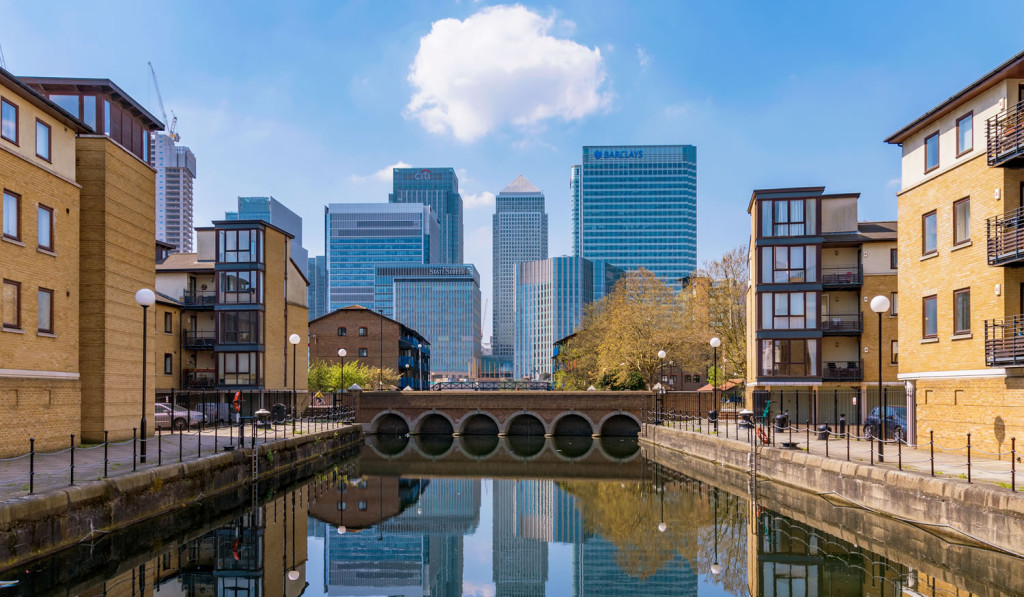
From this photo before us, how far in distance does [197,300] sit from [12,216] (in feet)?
97.0

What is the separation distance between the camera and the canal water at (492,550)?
15.0m

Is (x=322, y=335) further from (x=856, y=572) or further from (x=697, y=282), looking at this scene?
(x=856, y=572)

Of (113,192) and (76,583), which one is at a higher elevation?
(113,192)

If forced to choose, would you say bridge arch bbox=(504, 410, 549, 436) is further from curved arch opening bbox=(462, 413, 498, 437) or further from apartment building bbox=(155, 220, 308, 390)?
apartment building bbox=(155, 220, 308, 390)

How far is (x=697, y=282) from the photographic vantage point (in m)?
52.7

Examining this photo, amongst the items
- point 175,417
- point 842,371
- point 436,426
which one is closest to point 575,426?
point 436,426

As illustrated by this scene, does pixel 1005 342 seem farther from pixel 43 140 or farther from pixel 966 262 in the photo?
pixel 43 140

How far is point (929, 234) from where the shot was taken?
85.1ft

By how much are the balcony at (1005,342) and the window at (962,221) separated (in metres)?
3.18

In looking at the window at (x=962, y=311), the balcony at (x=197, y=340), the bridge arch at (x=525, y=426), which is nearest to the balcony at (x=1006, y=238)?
the window at (x=962, y=311)

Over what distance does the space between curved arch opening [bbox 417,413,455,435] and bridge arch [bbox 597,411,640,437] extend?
12.0 metres

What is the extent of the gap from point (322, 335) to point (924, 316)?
63.6 m

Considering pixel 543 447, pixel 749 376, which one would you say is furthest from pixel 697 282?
pixel 543 447

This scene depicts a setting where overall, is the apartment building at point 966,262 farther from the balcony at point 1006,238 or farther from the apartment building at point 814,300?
the apartment building at point 814,300
